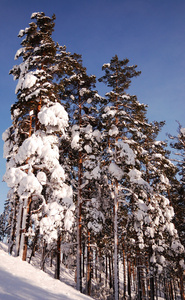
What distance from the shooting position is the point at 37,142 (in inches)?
444

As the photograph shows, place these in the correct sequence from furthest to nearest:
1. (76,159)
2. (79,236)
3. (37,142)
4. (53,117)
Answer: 1. (76,159)
2. (79,236)
3. (53,117)
4. (37,142)

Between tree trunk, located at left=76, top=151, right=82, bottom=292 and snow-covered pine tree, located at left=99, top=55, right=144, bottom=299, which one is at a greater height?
snow-covered pine tree, located at left=99, top=55, right=144, bottom=299

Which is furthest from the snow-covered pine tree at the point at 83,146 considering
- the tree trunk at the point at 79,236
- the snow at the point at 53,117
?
the snow at the point at 53,117

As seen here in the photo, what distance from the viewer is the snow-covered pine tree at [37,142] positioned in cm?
1094

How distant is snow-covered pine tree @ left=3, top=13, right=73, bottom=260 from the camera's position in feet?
35.9

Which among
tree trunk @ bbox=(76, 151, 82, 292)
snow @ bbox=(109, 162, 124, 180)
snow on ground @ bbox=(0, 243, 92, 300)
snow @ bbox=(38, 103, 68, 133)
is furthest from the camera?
snow @ bbox=(109, 162, 124, 180)

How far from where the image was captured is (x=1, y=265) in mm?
7957

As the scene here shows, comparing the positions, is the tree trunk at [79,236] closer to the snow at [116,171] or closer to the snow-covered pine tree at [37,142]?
the snow-covered pine tree at [37,142]

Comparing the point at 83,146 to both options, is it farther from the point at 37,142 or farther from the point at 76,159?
the point at 37,142

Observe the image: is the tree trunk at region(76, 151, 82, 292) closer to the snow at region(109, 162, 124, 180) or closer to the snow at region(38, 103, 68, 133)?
the snow at region(109, 162, 124, 180)

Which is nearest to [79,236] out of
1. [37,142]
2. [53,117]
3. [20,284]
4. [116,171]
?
[116,171]

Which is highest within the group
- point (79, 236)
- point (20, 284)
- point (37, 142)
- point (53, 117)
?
point (53, 117)

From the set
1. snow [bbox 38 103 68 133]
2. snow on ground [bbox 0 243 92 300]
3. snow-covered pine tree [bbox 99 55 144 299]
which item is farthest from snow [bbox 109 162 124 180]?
snow on ground [bbox 0 243 92 300]

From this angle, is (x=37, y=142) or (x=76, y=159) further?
(x=76, y=159)
